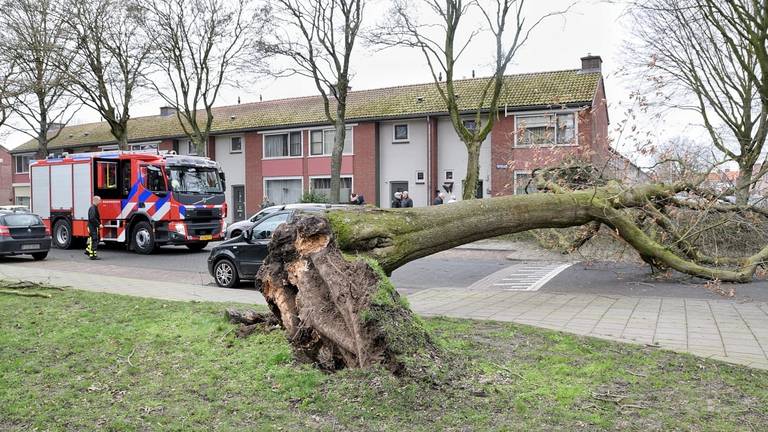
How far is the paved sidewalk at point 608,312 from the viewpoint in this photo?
6.55 m

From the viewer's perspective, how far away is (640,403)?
4160 mm

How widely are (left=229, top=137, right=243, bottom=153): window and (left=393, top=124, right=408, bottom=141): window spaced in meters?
11.1

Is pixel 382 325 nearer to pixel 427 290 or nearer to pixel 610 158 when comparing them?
pixel 427 290

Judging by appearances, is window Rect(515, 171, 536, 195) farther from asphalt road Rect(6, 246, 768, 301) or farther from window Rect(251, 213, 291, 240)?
window Rect(251, 213, 291, 240)

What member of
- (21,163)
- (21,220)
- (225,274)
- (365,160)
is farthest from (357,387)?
(21,163)

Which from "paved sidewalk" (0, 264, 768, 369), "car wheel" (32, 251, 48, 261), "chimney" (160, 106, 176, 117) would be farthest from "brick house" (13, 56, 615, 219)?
"car wheel" (32, 251, 48, 261)

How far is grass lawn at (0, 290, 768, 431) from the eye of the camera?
3.89 meters

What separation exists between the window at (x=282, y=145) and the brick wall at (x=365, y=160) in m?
4.25

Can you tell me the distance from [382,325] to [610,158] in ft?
26.5

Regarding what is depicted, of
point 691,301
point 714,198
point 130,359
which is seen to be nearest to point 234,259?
point 130,359

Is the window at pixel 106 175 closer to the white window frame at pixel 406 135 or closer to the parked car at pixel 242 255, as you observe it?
the parked car at pixel 242 255

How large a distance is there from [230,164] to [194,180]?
67.4ft

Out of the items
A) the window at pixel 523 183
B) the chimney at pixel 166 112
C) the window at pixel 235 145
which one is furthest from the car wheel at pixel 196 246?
the chimney at pixel 166 112

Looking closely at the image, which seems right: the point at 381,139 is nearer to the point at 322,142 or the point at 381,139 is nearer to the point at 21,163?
the point at 322,142
